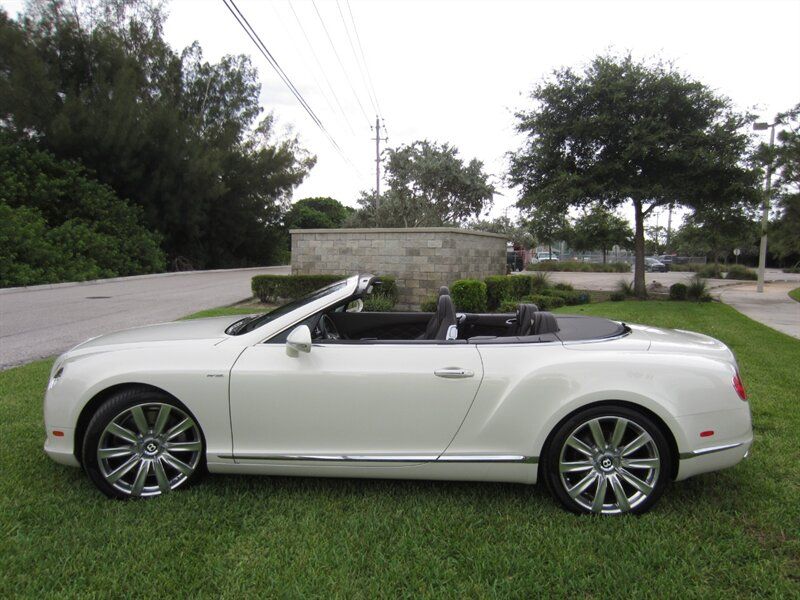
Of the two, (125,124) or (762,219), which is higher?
(125,124)

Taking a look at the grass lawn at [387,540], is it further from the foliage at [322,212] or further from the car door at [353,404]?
the foliage at [322,212]

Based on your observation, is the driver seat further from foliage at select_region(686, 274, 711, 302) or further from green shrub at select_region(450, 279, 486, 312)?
foliage at select_region(686, 274, 711, 302)

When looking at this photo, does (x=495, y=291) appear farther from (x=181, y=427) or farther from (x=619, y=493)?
(x=181, y=427)

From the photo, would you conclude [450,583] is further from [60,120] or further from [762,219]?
[60,120]

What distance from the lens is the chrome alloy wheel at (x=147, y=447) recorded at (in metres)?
2.80

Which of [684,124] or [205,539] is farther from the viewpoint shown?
[684,124]

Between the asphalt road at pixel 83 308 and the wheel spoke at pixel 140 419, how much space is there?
5.05m

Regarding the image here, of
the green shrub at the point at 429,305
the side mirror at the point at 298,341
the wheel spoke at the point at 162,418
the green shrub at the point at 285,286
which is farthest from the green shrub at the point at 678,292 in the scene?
the wheel spoke at the point at 162,418

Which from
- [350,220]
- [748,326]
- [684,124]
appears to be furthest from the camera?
[350,220]

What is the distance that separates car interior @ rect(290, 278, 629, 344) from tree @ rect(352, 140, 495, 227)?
25739mm

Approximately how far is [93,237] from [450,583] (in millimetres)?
21232

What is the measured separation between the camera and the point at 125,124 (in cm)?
2142

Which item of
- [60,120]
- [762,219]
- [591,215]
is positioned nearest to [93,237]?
[60,120]

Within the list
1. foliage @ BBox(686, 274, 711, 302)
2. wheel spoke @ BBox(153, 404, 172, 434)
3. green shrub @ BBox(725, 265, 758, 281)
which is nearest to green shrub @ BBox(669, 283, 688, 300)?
foliage @ BBox(686, 274, 711, 302)
